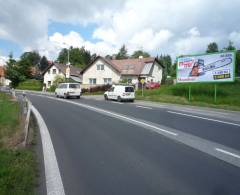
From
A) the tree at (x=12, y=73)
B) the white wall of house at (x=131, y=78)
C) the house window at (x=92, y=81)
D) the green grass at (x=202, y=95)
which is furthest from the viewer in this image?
the tree at (x=12, y=73)

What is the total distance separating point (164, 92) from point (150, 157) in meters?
26.9

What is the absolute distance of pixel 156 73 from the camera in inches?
2359

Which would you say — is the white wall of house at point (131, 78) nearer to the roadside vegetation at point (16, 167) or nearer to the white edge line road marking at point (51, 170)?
the white edge line road marking at point (51, 170)

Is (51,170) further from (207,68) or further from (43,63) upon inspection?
(43,63)

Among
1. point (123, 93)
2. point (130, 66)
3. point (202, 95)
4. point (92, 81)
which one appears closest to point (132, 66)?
point (130, 66)

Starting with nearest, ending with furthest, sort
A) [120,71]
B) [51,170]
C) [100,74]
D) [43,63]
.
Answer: [51,170] → [120,71] → [100,74] → [43,63]

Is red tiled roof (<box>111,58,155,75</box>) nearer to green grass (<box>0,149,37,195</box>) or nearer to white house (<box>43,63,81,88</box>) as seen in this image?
white house (<box>43,63,81,88</box>)

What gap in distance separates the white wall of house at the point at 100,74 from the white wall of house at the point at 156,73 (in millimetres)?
6944

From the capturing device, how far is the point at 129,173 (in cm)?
570

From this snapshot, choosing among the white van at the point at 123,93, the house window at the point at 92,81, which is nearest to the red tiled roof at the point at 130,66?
the house window at the point at 92,81

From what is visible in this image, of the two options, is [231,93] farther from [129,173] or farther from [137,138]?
[129,173]

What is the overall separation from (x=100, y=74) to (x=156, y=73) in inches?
477

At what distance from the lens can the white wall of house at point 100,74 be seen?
55500 mm

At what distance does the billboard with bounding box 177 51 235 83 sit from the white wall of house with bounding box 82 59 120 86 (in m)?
25.4
